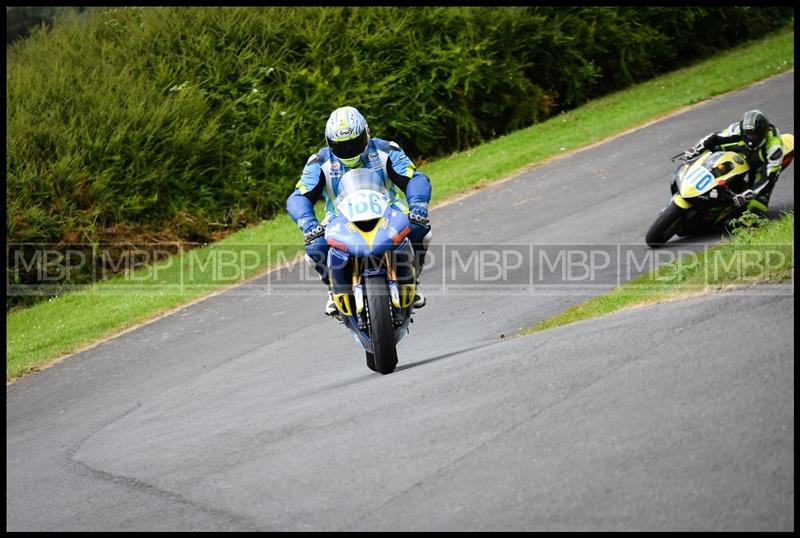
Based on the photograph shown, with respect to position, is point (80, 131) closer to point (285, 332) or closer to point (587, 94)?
point (285, 332)

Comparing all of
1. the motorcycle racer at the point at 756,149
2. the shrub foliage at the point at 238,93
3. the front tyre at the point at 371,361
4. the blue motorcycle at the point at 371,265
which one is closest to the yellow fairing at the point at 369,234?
the blue motorcycle at the point at 371,265

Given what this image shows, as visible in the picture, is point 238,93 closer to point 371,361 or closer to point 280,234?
point 280,234

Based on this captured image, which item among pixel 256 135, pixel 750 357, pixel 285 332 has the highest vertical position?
pixel 256 135

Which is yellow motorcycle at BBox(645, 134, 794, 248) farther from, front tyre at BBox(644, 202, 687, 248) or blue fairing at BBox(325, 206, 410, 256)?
blue fairing at BBox(325, 206, 410, 256)

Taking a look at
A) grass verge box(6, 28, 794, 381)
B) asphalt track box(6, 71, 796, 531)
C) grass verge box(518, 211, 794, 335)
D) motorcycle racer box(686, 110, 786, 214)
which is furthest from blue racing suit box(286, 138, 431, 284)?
grass verge box(6, 28, 794, 381)

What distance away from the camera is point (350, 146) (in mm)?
8852

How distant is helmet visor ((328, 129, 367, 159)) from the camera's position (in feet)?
29.0

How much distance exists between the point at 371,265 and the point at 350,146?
1.09 m

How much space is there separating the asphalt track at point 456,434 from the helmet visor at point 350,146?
1.93 m

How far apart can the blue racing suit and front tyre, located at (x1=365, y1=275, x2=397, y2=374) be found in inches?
33.2

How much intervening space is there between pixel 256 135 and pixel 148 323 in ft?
25.1

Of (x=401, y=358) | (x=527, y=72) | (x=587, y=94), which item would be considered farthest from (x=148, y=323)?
(x=587, y=94)

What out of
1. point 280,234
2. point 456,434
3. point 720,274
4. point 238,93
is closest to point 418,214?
point 720,274

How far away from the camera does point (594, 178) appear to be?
59.0ft
